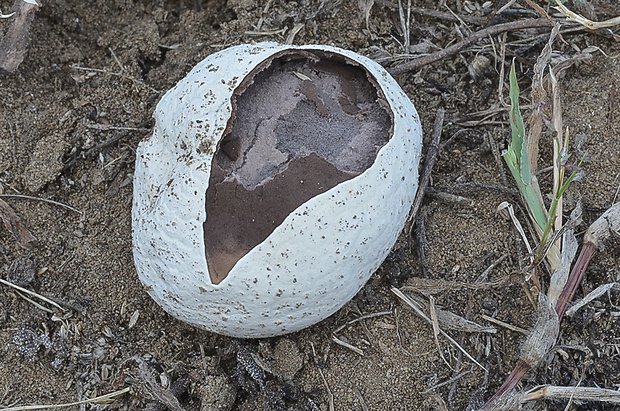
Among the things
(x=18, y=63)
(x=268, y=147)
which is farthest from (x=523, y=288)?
(x=18, y=63)

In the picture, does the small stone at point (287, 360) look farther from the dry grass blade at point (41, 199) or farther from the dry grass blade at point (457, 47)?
the dry grass blade at point (457, 47)

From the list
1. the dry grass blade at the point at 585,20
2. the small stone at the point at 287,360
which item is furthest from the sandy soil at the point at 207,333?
the dry grass blade at the point at 585,20

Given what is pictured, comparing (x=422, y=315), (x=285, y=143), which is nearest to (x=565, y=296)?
(x=422, y=315)

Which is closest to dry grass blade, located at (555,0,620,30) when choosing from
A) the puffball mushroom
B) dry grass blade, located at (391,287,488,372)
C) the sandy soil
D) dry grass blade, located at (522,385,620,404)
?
the sandy soil

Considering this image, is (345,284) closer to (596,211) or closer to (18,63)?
(596,211)

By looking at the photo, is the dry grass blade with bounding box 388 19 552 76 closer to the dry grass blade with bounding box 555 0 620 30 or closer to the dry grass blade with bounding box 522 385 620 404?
the dry grass blade with bounding box 555 0 620 30

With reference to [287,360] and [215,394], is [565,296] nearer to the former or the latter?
[287,360]

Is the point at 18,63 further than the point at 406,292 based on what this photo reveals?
Yes
